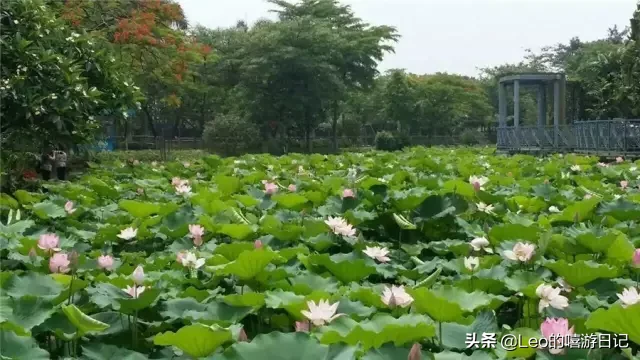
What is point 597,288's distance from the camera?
1639 mm

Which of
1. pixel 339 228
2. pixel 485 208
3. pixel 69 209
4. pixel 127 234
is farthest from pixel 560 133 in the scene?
pixel 127 234

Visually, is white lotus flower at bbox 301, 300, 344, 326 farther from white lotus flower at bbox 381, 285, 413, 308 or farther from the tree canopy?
the tree canopy

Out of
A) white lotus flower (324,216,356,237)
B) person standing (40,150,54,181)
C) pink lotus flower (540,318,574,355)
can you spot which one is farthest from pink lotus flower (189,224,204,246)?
person standing (40,150,54,181)

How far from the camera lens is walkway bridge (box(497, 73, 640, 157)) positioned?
12.0 metres

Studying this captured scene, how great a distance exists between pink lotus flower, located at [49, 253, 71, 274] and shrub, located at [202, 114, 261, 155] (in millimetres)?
20848

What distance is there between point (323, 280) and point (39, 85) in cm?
401

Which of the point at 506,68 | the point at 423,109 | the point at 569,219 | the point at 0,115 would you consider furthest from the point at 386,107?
the point at 569,219

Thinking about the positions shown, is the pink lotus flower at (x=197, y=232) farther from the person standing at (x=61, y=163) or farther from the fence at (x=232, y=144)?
the fence at (x=232, y=144)

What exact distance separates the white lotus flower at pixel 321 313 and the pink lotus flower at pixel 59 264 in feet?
2.61

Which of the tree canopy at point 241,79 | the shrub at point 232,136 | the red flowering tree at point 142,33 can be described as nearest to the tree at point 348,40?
the tree canopy at point 241,79

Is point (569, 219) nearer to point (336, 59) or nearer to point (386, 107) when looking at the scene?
point (336, 59)

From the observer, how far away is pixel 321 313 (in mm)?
1303

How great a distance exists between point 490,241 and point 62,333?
4.34ft

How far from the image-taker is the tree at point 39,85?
484cm
